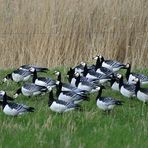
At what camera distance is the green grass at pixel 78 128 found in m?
6.53

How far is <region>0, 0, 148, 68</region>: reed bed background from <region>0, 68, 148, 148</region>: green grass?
16.6ft

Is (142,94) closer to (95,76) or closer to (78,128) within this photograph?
(95,76)

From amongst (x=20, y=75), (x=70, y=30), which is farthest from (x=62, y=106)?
(x=70, y=30)

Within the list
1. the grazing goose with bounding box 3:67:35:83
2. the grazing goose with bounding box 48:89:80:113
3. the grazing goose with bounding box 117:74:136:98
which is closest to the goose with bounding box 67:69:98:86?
the grazing goose with bounding box 117:74:136:98

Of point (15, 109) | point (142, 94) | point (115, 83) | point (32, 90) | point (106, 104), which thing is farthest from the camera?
point (115, 83)

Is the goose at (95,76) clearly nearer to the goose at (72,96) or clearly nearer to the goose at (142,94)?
the goose at (142,94)

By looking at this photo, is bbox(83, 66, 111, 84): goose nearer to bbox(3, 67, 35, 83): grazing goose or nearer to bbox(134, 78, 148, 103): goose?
bbox(3, 67, 35, 83): grazing goose

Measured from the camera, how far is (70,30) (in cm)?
1432

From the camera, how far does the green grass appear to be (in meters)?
6.53

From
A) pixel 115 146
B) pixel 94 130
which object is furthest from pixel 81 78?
pixel 115 146

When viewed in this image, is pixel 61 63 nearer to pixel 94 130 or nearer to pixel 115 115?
pixel 115 115

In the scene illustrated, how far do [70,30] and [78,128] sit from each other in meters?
7.23

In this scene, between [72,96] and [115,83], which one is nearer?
[72,96]

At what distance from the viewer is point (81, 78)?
411 inches
